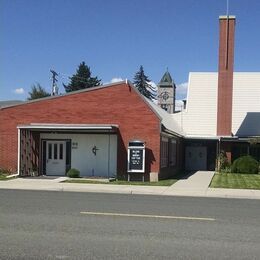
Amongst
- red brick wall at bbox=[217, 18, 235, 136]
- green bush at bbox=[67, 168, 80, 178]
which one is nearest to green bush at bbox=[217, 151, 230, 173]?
red brick wall at bbox=[217, 18, 235, 136]

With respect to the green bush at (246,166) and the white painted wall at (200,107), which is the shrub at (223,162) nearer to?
the green bush at (246,166)

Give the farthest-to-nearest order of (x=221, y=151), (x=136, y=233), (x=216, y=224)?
(x=221, y=151), (x=216, y=224), (x=136, y=233)

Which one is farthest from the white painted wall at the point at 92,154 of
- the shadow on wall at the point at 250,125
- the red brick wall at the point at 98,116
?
the shadow on wall at the point at 250,125

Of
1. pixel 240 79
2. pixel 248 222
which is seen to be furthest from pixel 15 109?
pixel 240 79

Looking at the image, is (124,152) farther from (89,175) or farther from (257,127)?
(257,127)

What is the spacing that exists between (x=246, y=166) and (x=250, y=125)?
8.19 meters

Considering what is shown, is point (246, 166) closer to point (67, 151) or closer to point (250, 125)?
point (250, 125)

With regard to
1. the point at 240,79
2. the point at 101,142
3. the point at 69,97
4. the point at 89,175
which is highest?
the point at 240,79

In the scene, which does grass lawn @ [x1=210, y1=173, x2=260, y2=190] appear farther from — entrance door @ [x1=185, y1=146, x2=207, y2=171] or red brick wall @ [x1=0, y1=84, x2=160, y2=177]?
entrance door @ [x1=185, y1=146, x2=207, y2=171]

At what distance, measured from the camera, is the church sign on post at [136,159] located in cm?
2798

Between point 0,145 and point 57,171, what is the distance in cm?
356

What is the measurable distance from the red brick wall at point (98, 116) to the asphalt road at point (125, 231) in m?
13.7

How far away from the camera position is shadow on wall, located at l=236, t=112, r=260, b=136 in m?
44.0

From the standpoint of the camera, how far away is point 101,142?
29.9 metres
